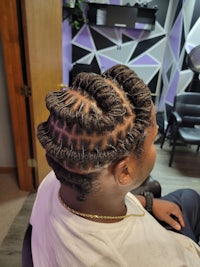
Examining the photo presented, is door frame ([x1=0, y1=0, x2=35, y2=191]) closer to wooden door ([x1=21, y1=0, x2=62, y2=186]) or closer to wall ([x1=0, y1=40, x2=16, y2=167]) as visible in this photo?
wooden door ([x1=21, y1=0, x2=62, y2=186])

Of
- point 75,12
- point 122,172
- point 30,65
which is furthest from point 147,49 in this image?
point 122,172

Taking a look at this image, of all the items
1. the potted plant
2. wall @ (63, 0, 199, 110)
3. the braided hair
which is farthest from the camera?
→ wall @ (63, 0, 199, 110)

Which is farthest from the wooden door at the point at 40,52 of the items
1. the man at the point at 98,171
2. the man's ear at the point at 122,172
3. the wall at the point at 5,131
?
the man's ear at the point at 122,172

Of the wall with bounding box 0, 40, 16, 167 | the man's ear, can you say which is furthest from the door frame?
the man's ear

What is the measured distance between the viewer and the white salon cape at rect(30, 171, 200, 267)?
46 centimetres

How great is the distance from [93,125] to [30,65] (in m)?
1.13

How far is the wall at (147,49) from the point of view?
3.07 meters

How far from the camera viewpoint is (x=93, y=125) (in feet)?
1.33

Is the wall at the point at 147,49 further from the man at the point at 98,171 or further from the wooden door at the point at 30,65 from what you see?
the man at the point at 98,171

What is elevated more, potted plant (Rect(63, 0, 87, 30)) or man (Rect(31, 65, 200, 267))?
potted plant (Rect(63, 0, 87, 30))

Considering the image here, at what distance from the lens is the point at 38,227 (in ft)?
1.81

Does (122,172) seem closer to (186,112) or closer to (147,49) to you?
(186,112)

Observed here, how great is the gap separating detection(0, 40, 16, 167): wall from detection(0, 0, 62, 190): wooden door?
211mm

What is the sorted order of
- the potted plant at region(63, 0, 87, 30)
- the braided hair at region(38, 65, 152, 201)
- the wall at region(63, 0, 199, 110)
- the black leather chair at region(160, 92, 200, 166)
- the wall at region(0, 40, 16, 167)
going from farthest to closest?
the wall at region(63, 0, 199, 110)
the potted plant at region(63, 0, 87, 30)
the black leather chair at region(160, 92, 200, 166)
the wall at region(0, 40, 16, 167)
the braided hair at region(38, 65, 152, 201)
